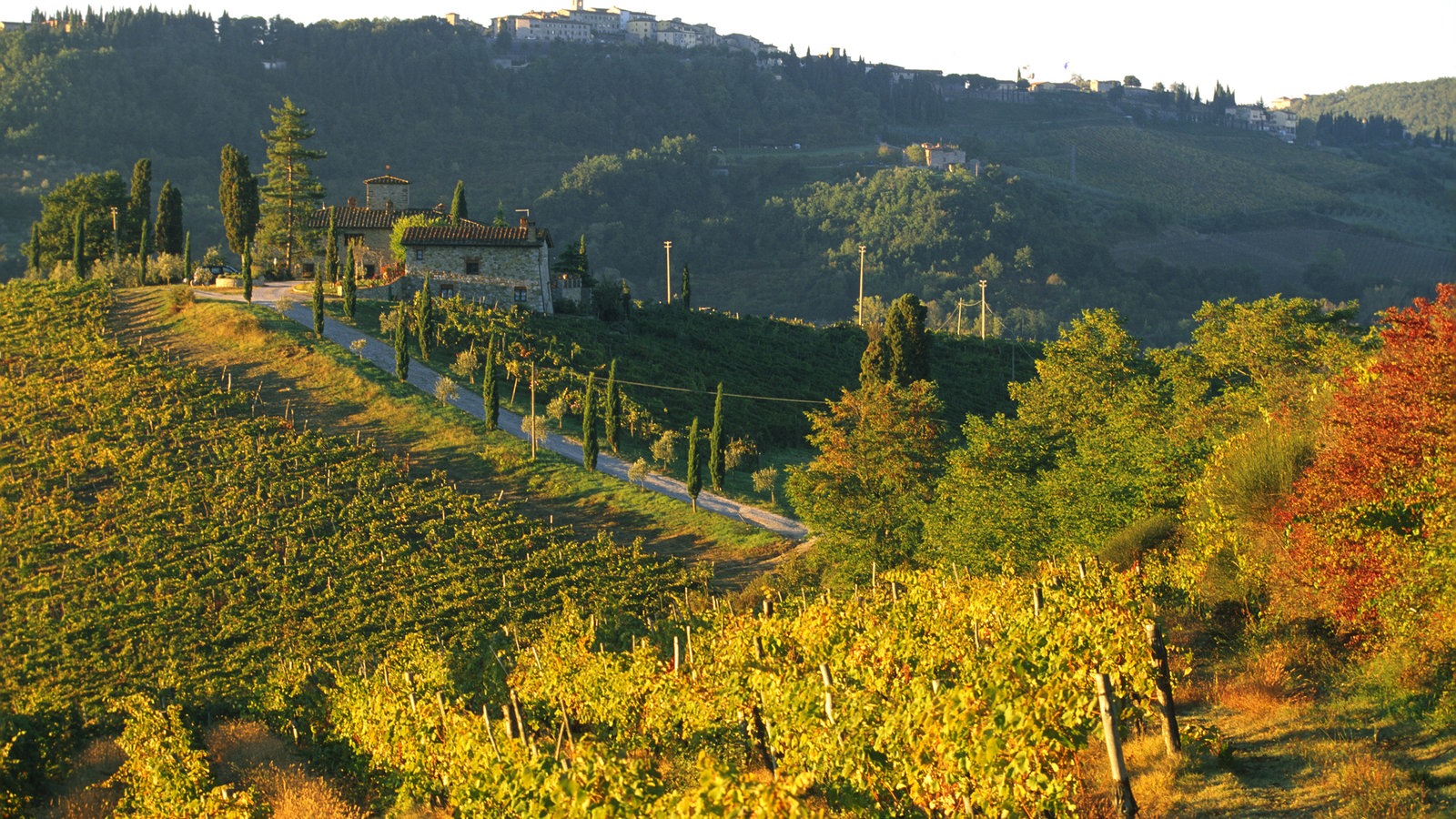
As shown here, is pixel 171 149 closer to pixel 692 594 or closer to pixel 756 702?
pixel 692 594

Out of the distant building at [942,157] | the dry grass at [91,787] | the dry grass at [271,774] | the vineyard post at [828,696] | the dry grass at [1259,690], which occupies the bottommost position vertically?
the dry grass at [91,787]

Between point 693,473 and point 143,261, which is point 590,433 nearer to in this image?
point 693,473

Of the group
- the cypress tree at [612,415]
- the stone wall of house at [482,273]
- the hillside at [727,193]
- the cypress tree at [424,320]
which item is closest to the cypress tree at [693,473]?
the cypress tree at [612,415]

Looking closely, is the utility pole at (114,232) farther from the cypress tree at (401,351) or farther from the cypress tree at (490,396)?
the cypress tree at (490,396)

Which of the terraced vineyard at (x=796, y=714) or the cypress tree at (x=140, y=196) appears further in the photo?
the cypress tree at (x=140, y=196)

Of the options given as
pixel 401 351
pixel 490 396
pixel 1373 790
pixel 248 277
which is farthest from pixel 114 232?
pixel 1373 790

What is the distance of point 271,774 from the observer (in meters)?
23.9

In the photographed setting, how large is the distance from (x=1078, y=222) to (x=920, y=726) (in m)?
164

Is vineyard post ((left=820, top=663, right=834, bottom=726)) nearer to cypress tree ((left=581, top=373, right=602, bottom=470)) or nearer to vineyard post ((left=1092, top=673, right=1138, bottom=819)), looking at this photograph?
vineyard post ((left=1092, top=673, right=1138, bottom=819))

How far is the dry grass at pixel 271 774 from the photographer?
21.5 metres

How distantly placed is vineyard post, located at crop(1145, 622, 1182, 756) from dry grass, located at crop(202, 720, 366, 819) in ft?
43.3

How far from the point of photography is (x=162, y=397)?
45.6 metres

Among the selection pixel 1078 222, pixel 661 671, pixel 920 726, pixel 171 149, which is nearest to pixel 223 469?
pixel 661 671

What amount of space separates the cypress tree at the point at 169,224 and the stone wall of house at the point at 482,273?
15.4 m
